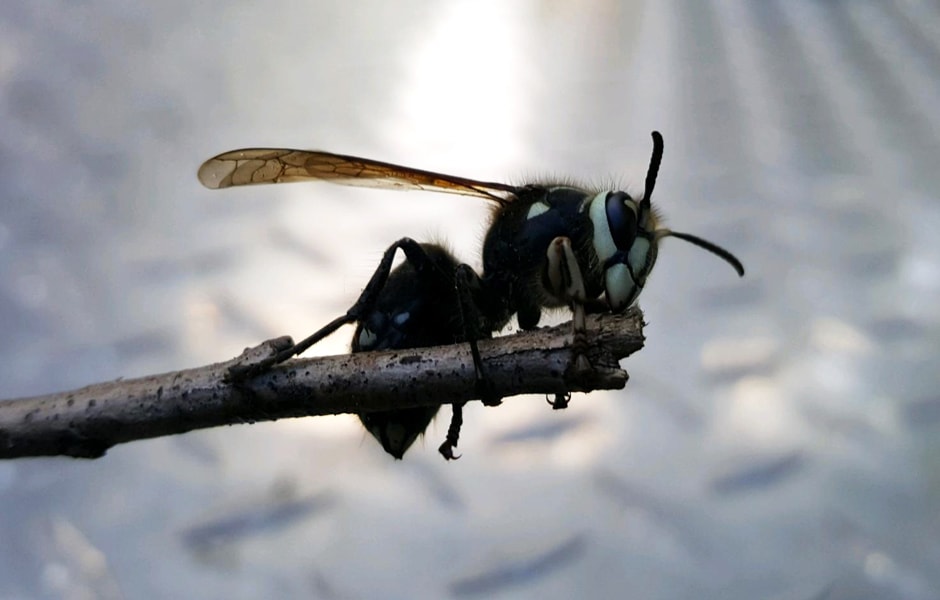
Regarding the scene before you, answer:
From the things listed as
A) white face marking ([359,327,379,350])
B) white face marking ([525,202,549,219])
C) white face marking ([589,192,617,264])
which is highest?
white face marking ([525,202,549,219])

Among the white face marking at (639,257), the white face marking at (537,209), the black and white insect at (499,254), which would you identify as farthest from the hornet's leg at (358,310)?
the white face marking at (639,257)

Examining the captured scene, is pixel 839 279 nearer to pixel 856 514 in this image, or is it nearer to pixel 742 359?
pixel 742 359

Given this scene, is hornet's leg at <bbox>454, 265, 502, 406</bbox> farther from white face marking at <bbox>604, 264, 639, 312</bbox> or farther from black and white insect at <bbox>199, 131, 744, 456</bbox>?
white face marking at <bbox>604, 264, 639, 312</bbox>

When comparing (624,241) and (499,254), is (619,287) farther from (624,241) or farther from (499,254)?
(499,254)

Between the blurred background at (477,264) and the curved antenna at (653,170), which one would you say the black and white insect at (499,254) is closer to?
the curved antenna at (653,170)

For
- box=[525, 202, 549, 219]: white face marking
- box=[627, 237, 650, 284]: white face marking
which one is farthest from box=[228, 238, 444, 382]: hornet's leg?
box=[627, 237, 650, 284]: white face marking

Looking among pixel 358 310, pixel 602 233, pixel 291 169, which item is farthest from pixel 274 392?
pixel 602 233
